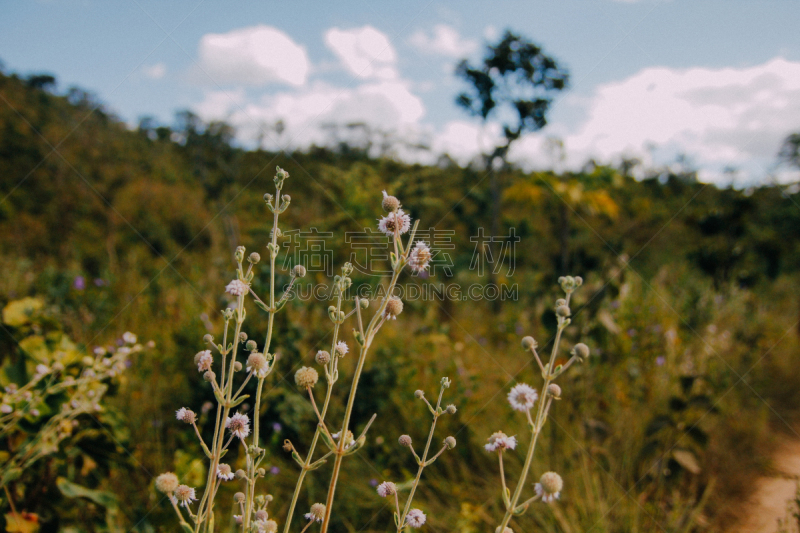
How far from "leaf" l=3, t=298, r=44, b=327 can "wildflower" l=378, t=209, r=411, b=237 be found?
6.74ft

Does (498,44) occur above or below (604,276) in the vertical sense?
above

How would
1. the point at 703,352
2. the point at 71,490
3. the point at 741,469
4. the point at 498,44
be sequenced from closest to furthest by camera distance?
the point at 71,490 → the point at 741,469 → the point at 703,352 → the point at 498,44

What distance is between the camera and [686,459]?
245 cm

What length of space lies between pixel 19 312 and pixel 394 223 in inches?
84.2

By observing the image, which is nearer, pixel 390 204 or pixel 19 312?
pixel 390 204

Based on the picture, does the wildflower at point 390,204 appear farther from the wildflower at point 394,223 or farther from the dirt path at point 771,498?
the dirt path at point 771,498

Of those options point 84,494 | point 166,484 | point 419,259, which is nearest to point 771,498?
point 419,259

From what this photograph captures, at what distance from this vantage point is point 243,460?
2.50 metres

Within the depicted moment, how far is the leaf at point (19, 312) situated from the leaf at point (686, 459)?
3.51m

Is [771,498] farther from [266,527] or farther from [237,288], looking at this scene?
[237,288]

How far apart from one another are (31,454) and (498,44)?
5360 millimetres

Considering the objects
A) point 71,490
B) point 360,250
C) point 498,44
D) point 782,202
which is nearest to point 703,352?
point 360,250

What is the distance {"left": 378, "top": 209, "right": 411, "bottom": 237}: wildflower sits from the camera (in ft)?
3.20

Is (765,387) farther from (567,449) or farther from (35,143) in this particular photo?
(35,143)
